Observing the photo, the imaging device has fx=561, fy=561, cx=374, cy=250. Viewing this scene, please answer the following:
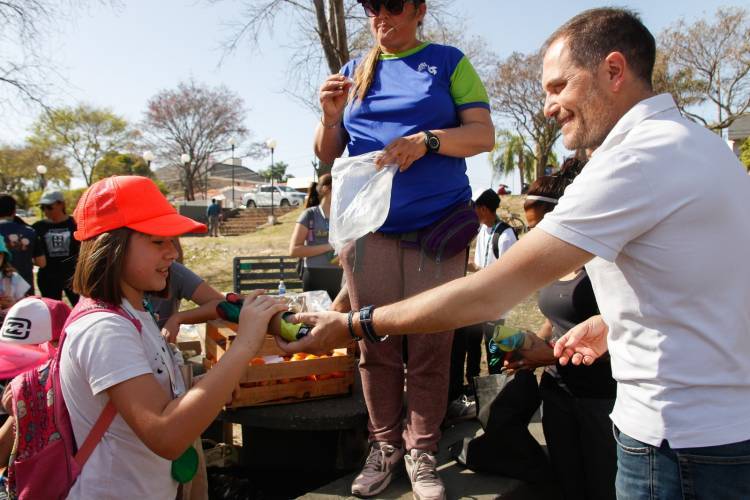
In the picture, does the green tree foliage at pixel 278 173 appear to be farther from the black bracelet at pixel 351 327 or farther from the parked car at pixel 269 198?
the black bracelet at pixel 351 327

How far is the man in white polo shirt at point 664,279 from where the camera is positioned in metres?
1.40

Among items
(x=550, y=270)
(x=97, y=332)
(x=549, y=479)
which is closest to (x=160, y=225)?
(x=97, y=332)

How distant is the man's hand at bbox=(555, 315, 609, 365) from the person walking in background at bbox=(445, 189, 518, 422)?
99 cm

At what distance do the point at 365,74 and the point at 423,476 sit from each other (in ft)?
6.11

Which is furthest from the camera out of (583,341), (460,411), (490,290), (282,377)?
(460,411)

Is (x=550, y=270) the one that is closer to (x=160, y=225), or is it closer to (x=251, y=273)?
(x=160, y=225)

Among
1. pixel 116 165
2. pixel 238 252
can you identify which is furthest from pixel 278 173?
pixel 238 252

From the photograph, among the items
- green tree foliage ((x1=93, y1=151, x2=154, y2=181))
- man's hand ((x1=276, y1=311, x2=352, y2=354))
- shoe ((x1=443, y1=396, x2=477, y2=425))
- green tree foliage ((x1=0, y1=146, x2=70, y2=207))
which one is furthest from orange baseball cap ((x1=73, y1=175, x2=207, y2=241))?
green tree foliage ((x1=0, y1=146, x2=70, y2=207))

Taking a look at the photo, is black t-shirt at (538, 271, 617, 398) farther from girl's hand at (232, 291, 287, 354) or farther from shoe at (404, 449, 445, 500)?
girl's hand at (232, 291, 287, 354)

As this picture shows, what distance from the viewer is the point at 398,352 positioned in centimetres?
274

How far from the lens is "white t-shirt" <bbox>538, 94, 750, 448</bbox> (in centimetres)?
139

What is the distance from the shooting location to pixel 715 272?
1.41 meters

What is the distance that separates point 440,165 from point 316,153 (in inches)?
29.2

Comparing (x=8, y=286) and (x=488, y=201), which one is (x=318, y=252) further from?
(x=8, y=286)
